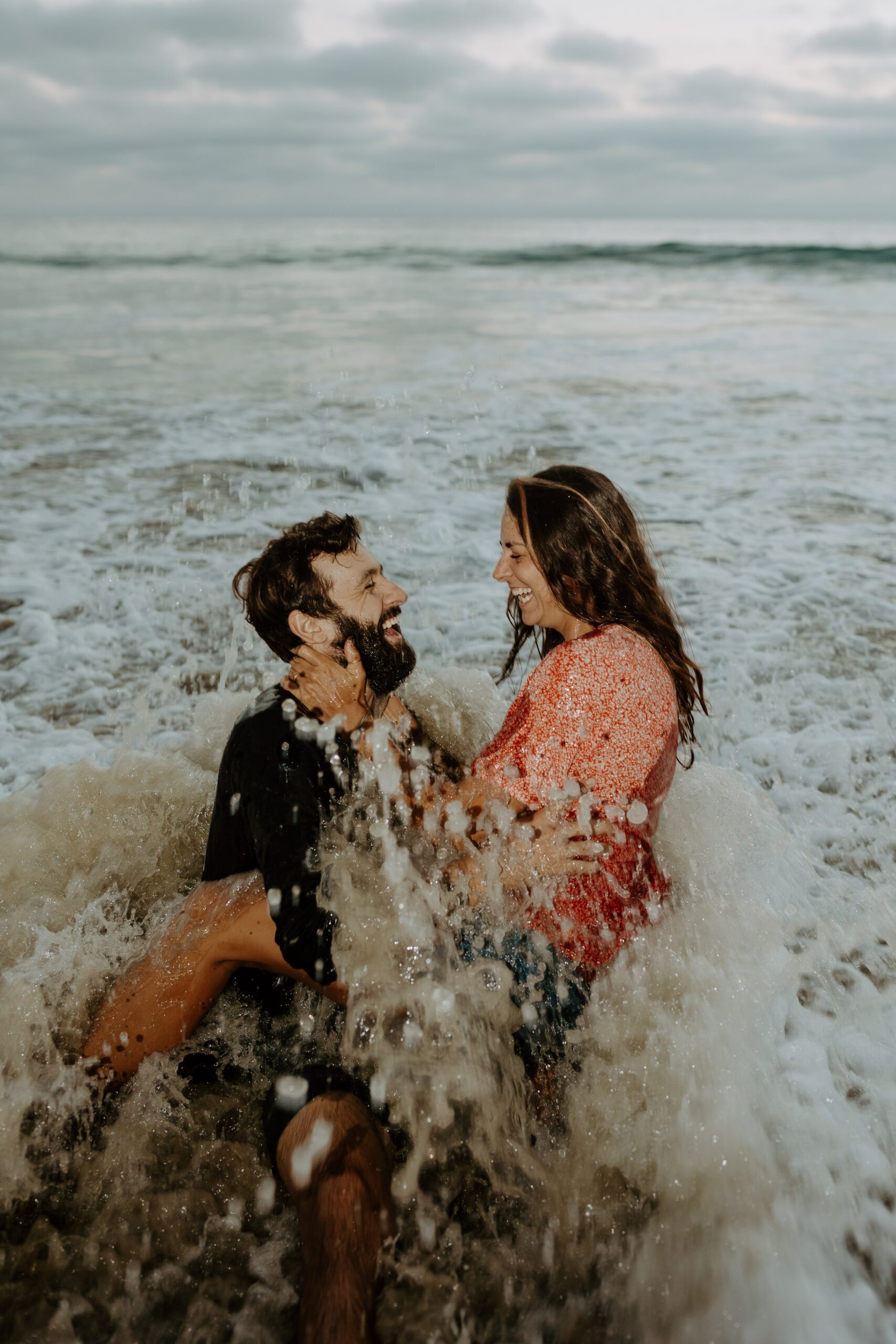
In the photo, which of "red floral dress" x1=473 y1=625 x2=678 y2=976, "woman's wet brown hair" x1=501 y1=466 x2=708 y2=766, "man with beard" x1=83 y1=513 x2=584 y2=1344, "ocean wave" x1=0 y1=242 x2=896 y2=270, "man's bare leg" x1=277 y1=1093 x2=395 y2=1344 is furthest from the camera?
"ocean wave" x1=0 y1=242 x2=896 y2=270

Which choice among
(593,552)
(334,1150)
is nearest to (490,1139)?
(334,1150)

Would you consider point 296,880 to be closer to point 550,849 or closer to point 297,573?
point 550,849

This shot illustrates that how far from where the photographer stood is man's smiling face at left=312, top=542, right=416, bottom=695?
3459mm

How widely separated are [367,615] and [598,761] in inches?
40.0

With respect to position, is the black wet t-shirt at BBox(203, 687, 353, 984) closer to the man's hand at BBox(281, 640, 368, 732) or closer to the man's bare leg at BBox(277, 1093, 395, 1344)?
the man's hand at BBox(281, 640, 368, 732)

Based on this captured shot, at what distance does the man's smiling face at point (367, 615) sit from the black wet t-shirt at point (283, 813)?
0.33 meters

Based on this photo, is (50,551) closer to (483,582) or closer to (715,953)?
(483,582)

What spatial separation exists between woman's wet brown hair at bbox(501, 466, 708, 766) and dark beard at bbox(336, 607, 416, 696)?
0.63 meters

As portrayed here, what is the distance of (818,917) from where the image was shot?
4.28 m

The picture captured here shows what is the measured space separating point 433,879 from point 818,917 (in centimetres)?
187

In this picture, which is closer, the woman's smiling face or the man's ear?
the woman's smiling face

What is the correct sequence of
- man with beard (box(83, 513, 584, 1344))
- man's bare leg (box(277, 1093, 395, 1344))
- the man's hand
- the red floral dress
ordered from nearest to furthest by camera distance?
man's bare leg (box(277, 1093, 395, 1344))
man with beard (box(83, 513, 584, 1344))
the red floral dress
the man's hand

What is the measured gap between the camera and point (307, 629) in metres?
3.47

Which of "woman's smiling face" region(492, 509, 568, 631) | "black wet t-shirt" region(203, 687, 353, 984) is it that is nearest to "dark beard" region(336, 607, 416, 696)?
"black wet t-shirt" region(203, 687, 353, 984)
